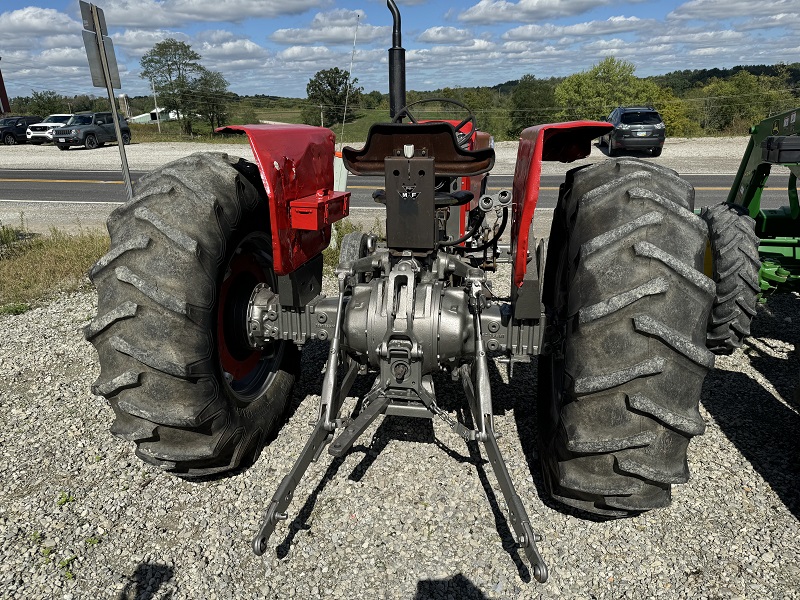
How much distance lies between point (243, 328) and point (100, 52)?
16.9ft

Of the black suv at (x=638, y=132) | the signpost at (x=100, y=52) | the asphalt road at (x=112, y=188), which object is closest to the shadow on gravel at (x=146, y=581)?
the signpost at (x=100, y=52)

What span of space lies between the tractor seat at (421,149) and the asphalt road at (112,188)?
30.5ft

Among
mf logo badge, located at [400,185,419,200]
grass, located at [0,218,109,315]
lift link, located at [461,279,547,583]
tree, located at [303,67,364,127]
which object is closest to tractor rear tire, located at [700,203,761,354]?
lift link, located at [461,279,547,583]

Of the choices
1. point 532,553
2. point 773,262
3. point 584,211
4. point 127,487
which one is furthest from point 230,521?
point 773,262

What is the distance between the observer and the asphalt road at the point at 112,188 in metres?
12.6

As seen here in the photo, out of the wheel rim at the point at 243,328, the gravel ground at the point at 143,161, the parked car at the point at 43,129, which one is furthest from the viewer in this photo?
the parked car at the point at 43,129

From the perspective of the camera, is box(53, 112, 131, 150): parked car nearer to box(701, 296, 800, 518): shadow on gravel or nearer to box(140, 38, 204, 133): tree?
box(140, 38, 204, 133): tree

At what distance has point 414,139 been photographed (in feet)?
8.71

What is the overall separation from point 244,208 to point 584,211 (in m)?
1.64

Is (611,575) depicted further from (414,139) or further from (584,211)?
(414,139)

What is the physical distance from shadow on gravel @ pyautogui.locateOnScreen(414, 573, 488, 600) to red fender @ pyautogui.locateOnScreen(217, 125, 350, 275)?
5.19 ft

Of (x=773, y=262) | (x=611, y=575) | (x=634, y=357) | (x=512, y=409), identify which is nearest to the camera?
(x=634, y=357)

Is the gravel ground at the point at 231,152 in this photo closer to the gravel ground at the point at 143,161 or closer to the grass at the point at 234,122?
the gravel ground at the point at 143,161

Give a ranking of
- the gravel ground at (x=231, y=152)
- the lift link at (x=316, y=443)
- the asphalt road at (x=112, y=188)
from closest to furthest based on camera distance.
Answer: the lift link at (x=316, y=443)
the asphalt road at (x=112, y=188)
the gravel ground at (x=231, y=152)
